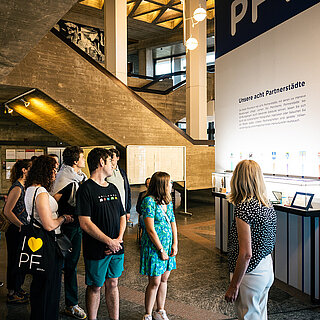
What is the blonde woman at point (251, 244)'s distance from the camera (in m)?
2.21

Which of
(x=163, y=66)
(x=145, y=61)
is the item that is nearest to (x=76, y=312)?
(x=145, y=61)

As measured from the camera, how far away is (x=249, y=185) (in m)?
2.30

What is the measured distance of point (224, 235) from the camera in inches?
225

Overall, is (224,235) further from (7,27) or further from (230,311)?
(7,27)

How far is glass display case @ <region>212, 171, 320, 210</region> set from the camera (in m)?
3.72

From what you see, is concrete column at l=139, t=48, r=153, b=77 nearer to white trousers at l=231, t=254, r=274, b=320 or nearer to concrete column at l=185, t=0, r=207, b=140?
concrete column at l=185, t=0, r=207, b=140

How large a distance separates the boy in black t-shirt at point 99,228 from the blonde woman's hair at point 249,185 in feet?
3.51

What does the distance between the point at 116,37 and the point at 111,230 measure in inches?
346

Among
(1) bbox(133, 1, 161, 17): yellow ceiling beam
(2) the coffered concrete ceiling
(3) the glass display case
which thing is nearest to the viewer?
(3) the glass display case

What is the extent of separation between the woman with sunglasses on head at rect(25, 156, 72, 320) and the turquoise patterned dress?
2.35 ft

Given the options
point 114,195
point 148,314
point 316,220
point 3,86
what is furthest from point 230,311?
point 3,86

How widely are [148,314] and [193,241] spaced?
346cm

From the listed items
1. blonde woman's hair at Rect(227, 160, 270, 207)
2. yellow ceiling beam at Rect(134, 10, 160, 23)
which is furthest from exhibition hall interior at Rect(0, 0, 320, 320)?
yellow ceiling beam at Rect(134, 10, 160, 23)

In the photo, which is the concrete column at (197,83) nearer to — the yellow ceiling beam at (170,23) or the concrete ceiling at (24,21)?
the yellow ceiling beam at (170,23)
